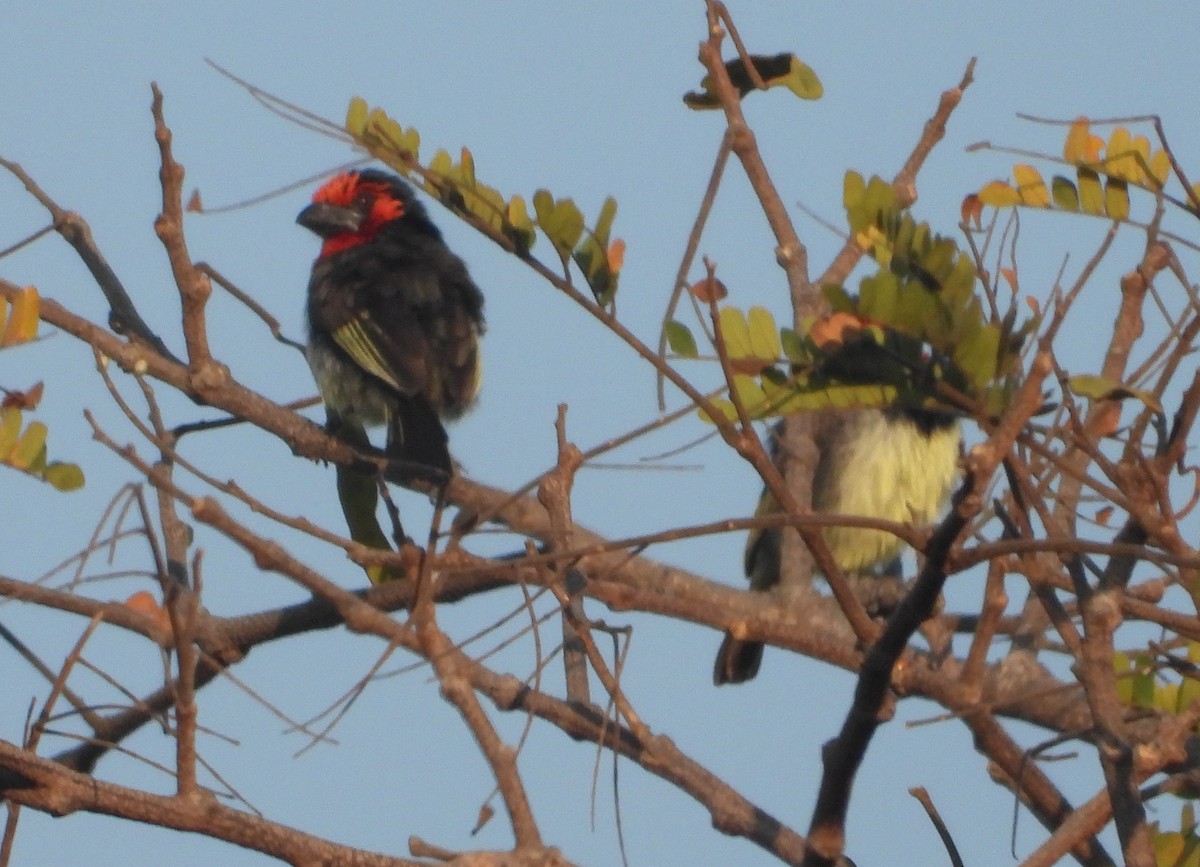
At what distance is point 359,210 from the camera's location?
21.9 feet

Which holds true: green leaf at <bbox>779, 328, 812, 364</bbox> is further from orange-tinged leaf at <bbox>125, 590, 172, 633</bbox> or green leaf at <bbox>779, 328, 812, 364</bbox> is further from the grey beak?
the grey beak

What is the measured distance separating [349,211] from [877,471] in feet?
8.90

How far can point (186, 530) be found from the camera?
3.25 metres

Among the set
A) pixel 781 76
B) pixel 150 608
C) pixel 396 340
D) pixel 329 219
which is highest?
pixel 329 219

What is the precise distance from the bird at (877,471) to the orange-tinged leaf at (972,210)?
2.03 meters

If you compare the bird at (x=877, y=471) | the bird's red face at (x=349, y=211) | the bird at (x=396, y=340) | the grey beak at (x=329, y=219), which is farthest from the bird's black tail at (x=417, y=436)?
the grey beak at (x=329, y=219)

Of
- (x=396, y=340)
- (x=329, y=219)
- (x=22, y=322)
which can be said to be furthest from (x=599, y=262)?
(x=329, y=219)

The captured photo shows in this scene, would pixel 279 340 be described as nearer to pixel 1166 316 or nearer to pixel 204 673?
pixel 204 673

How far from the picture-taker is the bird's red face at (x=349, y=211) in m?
6.53

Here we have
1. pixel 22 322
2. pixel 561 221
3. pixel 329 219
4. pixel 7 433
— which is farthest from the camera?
pixel 329 219

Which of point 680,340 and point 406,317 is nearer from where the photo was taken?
point 680,340

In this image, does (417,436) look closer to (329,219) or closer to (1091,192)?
(329,219)

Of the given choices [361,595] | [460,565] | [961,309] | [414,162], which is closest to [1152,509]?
[961,309]

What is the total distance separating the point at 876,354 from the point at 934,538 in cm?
30
